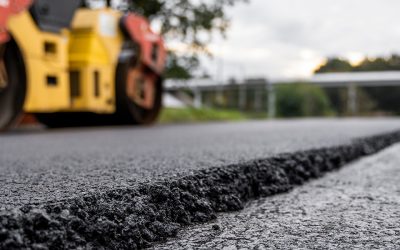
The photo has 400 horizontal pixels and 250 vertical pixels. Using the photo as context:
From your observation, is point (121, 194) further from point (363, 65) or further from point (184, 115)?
point (363, 65)

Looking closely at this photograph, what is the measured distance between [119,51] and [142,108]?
3.47 ft

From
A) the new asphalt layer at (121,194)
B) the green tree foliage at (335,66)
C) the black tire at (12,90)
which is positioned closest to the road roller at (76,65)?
the black tire at (12,90)

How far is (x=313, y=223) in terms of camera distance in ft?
3.92

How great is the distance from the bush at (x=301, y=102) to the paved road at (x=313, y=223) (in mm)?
25079

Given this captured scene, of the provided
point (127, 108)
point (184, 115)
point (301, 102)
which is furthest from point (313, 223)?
point (301, 102)

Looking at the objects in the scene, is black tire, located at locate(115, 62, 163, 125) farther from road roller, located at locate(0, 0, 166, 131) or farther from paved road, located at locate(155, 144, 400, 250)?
paved road, located at locate(155, 144, 400, 250)

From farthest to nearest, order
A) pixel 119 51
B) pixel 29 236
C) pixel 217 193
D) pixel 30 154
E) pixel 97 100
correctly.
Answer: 1. pixel 119 51
2. pixel 97 100
3. pixel 30 154
4. pixel 217 193
5. pixel 29 236

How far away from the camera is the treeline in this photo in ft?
84.2

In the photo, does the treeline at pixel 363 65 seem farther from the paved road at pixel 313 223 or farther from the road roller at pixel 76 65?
the paved road at pixel 313 223

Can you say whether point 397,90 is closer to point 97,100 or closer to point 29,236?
point 97,100

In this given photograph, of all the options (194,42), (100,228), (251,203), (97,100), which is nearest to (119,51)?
(97,100)

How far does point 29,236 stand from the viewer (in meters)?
0.83

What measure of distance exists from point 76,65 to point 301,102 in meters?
22.3

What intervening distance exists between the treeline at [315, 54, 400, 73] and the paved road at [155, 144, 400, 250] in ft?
78.7
